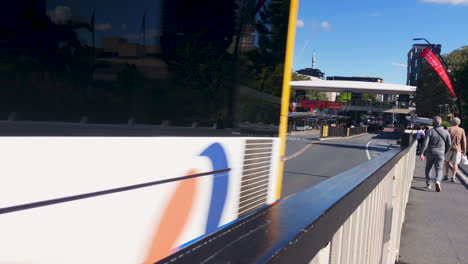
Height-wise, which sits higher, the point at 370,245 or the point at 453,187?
the point at 370,245

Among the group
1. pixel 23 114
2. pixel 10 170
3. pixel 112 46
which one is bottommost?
pixel 10 170

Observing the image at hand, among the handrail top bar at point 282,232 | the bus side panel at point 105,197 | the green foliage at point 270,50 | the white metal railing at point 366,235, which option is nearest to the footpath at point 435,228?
the white metal railing at point 366,235

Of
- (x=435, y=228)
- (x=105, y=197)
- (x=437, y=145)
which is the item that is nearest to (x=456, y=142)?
(x=437, y=145)

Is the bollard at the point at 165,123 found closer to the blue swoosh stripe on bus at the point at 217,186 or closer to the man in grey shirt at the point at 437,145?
the blue swoosh stripe on bus at the point at 217,186

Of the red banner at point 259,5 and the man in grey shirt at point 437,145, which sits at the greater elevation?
the red banner at point 259,5

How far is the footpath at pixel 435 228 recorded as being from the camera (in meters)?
6.16

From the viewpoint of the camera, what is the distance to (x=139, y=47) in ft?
7.66

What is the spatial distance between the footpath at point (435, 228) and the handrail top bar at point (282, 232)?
175 inches

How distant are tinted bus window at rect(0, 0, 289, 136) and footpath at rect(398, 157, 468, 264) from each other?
373cm

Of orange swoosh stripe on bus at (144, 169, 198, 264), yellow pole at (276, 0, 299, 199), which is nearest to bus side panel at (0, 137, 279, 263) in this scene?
orange swoosh stripe on bus at (144, 169, 198, 264)

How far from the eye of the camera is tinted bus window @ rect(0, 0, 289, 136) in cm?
171

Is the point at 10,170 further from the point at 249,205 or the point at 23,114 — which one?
the point at 249,205

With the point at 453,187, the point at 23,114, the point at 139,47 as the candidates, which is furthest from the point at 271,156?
the point at 453,187

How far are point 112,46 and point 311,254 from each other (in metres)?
1.32
